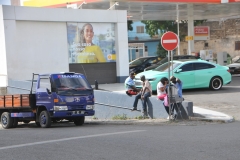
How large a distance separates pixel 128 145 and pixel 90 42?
15691mm

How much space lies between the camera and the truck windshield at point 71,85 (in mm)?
15211

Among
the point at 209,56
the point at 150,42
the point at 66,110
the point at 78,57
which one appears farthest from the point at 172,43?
the point at 150,42

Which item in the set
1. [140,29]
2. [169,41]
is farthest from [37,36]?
[140,29]

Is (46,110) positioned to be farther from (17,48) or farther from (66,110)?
(17,48)

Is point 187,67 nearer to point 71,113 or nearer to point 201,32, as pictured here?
point 71,113

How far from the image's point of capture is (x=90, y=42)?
84.2 ft

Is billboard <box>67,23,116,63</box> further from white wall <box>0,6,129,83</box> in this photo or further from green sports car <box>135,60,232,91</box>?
green sports car <box>135,60,232,91</box>

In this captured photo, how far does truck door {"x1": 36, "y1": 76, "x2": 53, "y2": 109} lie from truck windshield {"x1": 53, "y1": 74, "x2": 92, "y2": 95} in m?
0.29

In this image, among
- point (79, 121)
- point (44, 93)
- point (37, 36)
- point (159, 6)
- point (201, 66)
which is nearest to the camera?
point (44, 93)

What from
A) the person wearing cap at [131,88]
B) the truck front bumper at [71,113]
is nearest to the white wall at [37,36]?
the person wearing cap at [131,88]

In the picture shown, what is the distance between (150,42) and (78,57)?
142ft

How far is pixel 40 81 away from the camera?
51.9ft

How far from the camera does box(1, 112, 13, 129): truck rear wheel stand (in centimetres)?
1645

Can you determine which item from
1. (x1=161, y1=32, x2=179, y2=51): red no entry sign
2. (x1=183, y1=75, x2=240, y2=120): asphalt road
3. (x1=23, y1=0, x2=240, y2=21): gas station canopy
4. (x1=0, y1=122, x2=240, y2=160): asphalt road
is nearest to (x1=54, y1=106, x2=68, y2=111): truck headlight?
(x1=0, y1=122, x2=240, y2=160): asphalt road
